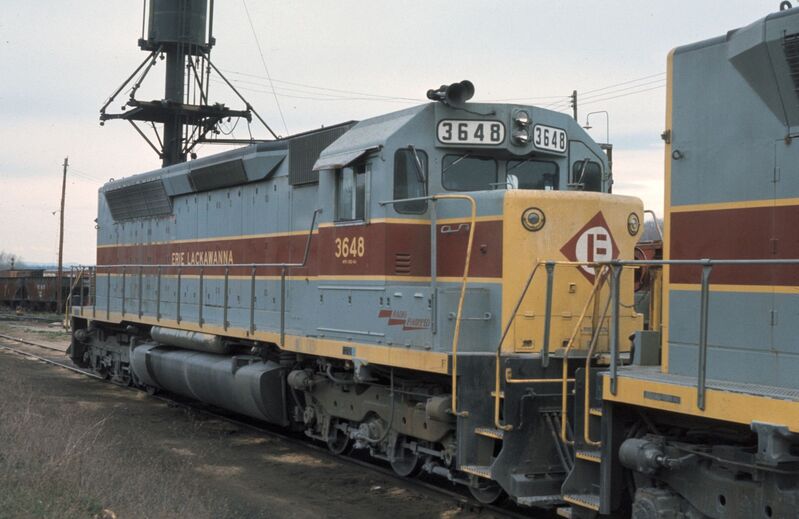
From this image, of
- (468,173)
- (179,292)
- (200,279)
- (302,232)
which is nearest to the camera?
(468,173)

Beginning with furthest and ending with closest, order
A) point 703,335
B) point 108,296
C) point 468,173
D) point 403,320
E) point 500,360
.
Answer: point 108,296 < point 468,173 < point 403,320 < point 500,360 < point 703,335

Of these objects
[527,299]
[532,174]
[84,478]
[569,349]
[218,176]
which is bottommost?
[84,478]

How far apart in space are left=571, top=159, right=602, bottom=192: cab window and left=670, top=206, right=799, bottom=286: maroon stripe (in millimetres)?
3064

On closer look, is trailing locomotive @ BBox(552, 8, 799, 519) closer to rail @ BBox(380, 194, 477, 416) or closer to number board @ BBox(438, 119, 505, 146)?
rail @ BBox(380, 194, 477, 416)

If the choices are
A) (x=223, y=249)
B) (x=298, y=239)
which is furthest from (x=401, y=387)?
(x=223, y=249)

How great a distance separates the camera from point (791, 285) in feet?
16.5

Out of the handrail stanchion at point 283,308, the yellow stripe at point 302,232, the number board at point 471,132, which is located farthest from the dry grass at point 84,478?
the number board at point 471,132

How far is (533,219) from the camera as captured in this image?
24.7 feet

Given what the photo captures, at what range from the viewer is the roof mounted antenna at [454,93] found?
8172mm

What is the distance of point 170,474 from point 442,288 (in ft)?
11.3

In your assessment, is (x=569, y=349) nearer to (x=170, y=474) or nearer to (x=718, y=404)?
(x=718, y=404)

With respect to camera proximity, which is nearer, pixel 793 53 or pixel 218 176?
pixel 793 53

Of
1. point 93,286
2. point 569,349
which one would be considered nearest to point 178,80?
point 93,286

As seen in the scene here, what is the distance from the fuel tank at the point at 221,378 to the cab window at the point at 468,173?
3.87m
